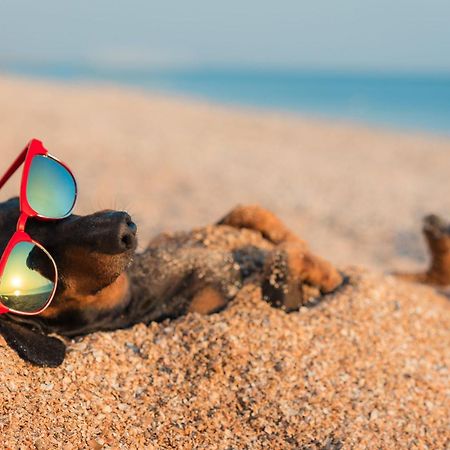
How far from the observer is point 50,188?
279cm

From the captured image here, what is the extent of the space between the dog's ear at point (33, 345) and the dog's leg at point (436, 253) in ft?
9.33

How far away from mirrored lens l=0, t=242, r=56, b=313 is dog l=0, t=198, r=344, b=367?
82mm

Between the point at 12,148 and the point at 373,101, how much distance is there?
1033 inches

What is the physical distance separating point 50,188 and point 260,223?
173cm

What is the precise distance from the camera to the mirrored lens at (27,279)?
2580 mm

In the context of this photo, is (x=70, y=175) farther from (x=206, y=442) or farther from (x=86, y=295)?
(x=206, y=442)

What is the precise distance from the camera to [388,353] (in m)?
3.40

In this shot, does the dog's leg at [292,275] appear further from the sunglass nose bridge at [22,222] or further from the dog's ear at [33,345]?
the sunglass nose bridge at [22,222]

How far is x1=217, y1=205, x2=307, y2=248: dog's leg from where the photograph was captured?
13.9 feet

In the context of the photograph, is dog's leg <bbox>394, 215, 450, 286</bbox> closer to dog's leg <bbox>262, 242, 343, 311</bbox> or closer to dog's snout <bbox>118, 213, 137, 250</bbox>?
dog's leg <bbox>262, 242, 343, 311</bbox>

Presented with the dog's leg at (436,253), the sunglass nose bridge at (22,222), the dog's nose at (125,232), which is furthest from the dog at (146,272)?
the dog's leg at (436,253)

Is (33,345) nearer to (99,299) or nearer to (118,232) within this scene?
(99,299)

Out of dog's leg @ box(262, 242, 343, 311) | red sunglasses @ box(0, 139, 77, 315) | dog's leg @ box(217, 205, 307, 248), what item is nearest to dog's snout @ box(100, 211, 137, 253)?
red sunglasses @ box(0, 139, 77, 315)

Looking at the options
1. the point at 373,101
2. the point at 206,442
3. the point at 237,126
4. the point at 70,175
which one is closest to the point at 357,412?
the point at 206,442
